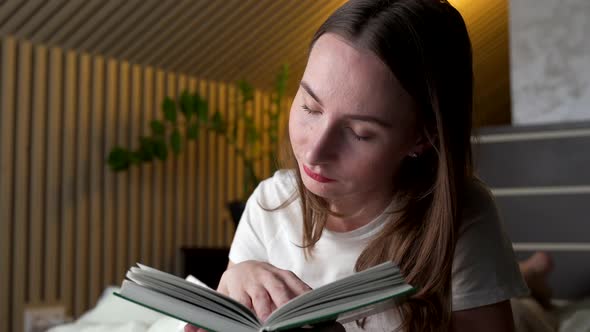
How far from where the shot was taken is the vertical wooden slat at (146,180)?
14.1ft

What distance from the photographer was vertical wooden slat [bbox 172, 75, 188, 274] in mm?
4531

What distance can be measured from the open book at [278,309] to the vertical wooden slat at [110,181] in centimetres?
328

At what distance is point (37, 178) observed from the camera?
362 centimetres

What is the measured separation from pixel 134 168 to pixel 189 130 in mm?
425

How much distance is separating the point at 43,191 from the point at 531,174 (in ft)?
8.11

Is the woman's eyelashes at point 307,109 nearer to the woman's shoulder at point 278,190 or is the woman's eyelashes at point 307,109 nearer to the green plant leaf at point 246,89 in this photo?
the woman's shoulder at point 278,190

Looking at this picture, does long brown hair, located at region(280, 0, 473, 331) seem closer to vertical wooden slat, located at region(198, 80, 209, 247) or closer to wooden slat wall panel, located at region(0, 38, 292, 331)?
wooden slat wall panel, located at region(0, 38, 292, 331)

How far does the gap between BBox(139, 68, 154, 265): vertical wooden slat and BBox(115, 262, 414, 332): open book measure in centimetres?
351

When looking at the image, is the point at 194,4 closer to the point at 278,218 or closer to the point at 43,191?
the point at 43,191

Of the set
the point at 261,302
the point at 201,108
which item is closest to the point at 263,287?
the point at 261,302

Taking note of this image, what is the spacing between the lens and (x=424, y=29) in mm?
1041

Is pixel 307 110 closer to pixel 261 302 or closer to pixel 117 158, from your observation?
pixel 261 302

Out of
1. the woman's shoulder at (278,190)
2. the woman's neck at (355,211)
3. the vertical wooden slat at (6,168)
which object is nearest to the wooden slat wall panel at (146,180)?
the vertical wooden slat at (6,168)

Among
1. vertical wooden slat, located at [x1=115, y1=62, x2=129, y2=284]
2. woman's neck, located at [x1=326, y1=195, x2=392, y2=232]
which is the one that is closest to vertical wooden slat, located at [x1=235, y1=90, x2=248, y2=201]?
vertical wooden slat, located at [x1=115, y1=62, x2=129, y2=284]
